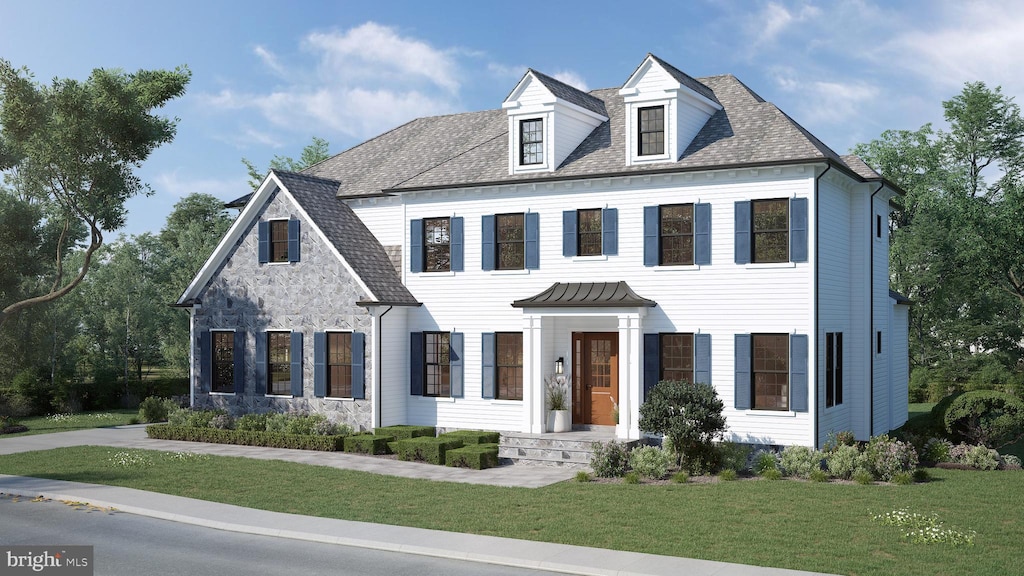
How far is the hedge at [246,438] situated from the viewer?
23.9 m

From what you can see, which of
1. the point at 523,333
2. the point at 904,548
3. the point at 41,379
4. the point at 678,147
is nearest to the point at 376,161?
the point at 523,333

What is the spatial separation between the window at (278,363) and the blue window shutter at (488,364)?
6.22 metres

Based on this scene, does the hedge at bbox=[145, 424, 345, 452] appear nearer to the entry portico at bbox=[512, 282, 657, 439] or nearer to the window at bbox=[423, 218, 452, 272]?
the entry portico at bbox=[512, 282, 657, 439]

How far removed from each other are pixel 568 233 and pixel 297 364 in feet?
30.0

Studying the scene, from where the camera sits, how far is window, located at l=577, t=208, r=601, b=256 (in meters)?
23.5

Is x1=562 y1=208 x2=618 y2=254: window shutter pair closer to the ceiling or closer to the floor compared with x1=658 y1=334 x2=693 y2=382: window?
closer to the ceiling

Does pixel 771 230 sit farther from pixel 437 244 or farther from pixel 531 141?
pixel 437 244

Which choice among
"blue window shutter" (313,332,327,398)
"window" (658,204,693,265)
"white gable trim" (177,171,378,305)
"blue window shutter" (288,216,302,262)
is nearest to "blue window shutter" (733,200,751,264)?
"window" (658,204,693,265)

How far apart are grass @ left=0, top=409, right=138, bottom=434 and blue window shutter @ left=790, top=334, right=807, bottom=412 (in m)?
23.2

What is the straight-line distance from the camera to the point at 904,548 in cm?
1282

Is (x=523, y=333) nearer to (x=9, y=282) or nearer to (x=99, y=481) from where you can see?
(x=99, y=481)

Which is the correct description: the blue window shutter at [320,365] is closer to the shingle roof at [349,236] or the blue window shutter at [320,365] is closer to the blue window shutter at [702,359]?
the shingle roof at [349,236]

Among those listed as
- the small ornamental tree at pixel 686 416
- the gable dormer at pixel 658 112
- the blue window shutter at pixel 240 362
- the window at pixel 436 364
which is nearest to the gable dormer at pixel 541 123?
the gable dormer at pixel 658 112

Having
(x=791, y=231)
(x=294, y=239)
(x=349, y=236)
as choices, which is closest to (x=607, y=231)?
(x=791, y=231)
